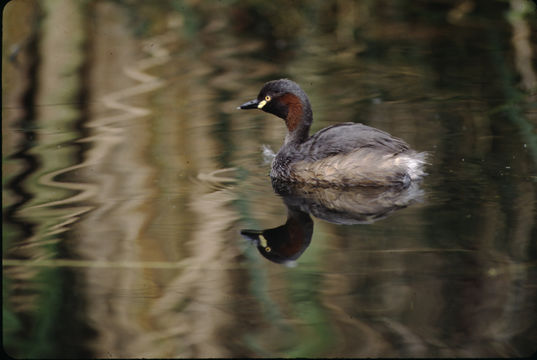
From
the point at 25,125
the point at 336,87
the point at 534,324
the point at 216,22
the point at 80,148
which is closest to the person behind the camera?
the point at 534,324

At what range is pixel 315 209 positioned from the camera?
209 inches

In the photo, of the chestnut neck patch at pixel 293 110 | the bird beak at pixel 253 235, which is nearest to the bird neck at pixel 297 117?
the chestnut neck patch at pixel 293 110

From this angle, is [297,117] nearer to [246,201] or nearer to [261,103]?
[261,103]

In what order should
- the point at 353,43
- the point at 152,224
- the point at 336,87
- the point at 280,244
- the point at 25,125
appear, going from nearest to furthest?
the point at 280,244, the point at 152,224, the point at 25,125, the point at 336,87, the point at 353,43

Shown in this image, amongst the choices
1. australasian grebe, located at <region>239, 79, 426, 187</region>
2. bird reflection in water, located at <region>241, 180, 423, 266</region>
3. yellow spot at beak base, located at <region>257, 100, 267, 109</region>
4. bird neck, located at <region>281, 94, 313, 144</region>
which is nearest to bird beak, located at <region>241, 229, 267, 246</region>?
bird reflection in water, located at <region>241, 180, 423, 266</region>

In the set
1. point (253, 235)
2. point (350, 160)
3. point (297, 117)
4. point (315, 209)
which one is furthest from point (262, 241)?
point (297, 117)

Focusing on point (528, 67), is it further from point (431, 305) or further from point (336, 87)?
point (431, 305)

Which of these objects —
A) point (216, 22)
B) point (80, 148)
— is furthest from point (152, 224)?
point (216, 22)

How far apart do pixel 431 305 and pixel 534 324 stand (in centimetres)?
45


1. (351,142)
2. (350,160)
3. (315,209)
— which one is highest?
(351,142)

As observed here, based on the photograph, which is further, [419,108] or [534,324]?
[419,108]

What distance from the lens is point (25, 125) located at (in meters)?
7.20

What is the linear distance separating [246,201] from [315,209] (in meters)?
0.44

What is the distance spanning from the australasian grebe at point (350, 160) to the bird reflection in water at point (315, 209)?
6 centimetres
